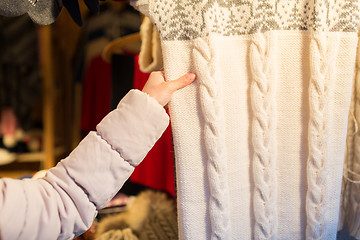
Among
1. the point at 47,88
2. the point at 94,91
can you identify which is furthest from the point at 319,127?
the point at 47,88

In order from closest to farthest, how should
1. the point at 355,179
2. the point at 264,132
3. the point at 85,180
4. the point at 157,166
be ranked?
the point at 85,180, the point at 264,132, the point at 355,179, the point at 157,166

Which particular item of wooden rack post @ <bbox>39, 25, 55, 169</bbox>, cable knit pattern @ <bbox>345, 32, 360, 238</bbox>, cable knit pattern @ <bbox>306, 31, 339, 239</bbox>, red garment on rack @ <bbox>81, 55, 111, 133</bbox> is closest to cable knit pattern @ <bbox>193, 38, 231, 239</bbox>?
cable knit pattern @ <bbox>306, 31, 339, 239</bbox>

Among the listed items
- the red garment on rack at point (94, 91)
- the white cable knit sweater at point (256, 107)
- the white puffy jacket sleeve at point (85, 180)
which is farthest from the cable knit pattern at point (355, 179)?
the red garment on rack at point (94, 91)

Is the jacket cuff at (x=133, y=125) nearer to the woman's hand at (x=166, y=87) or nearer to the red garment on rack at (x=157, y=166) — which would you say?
the woman's hand at (x=166, y=87)

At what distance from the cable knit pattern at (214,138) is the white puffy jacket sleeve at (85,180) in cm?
8

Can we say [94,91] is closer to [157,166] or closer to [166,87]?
[157,166]

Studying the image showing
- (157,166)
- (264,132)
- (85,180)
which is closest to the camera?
(85,180)

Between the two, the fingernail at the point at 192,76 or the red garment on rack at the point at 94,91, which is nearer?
the fingernail at the point at 192,76

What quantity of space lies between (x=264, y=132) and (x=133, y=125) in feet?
0.83

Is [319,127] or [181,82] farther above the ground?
[181,82]

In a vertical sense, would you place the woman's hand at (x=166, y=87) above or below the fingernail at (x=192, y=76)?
below

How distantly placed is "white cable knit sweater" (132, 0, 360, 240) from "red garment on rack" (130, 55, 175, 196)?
336mm

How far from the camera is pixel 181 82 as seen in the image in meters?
0.57

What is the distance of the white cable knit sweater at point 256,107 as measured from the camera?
→ 0.58 m
